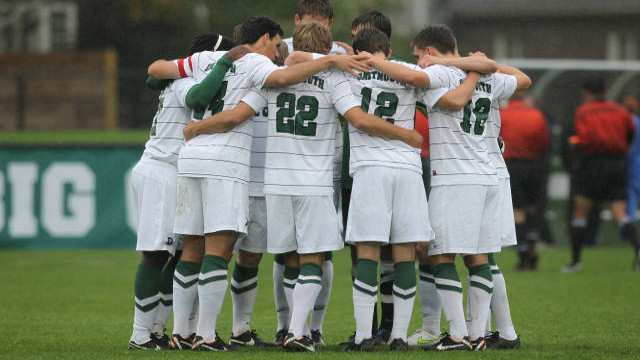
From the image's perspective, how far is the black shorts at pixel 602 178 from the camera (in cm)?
1336

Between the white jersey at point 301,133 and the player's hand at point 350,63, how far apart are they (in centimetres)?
14

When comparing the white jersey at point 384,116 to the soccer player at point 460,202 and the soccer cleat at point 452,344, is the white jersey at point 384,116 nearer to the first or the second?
the soccer player at point 460,202

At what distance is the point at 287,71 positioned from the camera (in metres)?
6.64

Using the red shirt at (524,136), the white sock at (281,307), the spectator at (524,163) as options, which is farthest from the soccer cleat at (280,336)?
the red shirt at (524,136)

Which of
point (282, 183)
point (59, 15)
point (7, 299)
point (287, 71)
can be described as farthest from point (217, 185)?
point (59, 15)

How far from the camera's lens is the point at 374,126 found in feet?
21.9

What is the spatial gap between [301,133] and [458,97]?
40.9 inches

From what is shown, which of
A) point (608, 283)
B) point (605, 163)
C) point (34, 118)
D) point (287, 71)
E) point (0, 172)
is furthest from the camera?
point (34, 118)

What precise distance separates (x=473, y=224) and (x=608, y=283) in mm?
5537

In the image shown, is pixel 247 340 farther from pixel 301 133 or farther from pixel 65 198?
pixel 65 198

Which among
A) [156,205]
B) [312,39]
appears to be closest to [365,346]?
[156,205]

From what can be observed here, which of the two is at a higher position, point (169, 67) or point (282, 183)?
point (169, 67)

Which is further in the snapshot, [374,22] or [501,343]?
[374,22]

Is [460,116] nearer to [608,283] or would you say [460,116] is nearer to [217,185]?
[217,185]
